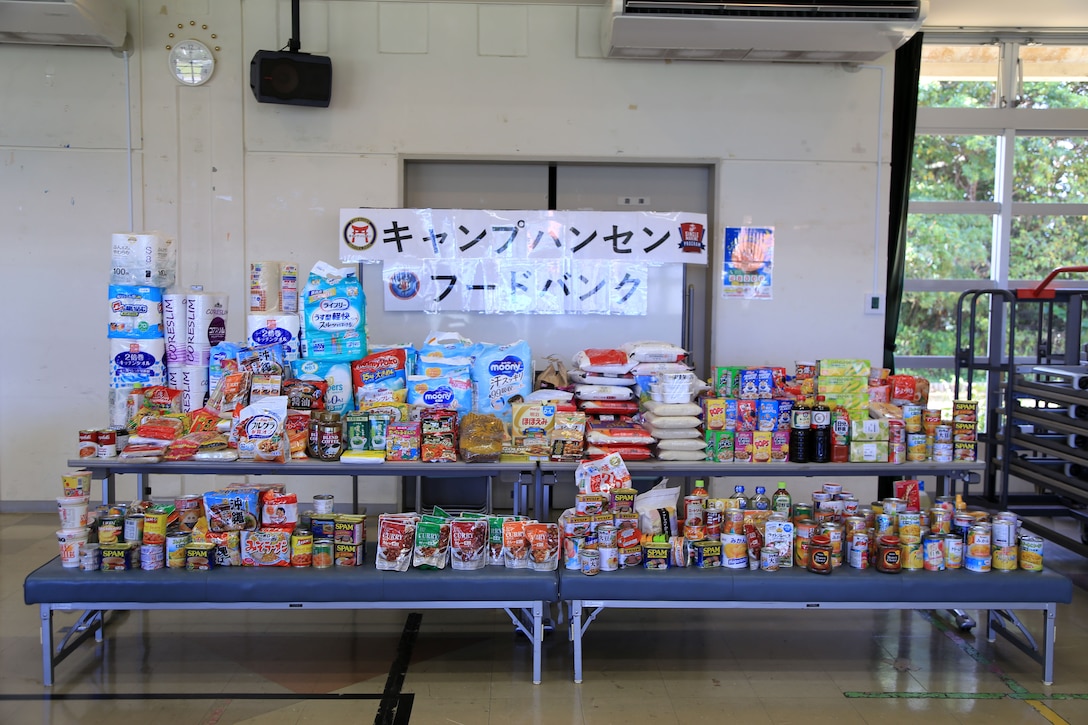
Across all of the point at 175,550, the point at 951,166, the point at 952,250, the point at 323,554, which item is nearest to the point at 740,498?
the point at 323,554

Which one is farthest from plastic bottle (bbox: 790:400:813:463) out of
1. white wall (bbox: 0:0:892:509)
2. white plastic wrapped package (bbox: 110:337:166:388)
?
white plastic wrapped package (bbox: 110:337:166:388)

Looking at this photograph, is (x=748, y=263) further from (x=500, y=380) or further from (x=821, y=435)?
(x=500, y=380)

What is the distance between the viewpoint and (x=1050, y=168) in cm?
650

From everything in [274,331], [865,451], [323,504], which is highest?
[274,331]

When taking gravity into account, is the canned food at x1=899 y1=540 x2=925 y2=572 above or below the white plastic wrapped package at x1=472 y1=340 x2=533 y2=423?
below

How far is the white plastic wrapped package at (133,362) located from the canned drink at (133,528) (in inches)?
27.6

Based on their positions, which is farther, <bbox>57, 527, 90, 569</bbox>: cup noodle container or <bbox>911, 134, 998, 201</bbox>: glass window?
<bbox>911, 134, 998, 201</bbox>: glass window

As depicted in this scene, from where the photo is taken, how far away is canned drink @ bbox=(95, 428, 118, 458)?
3.45 m

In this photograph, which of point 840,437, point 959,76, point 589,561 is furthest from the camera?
point 959,76

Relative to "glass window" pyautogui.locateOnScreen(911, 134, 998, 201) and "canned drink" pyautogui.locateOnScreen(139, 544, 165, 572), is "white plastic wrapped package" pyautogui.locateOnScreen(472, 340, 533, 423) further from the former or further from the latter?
"glass window" pyautogui.locateOnScreen(911, 134, 998, 201)

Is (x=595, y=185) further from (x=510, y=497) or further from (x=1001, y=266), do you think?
(x=1001, y=266)

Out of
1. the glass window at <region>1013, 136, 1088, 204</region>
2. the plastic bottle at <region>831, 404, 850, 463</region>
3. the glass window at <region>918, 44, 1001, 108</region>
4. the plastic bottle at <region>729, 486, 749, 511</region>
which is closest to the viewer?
the plastic bottle at <region>729, 486, 749, 511</region>

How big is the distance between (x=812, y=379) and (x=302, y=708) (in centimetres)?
261

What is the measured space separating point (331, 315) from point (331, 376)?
0.90 ft
